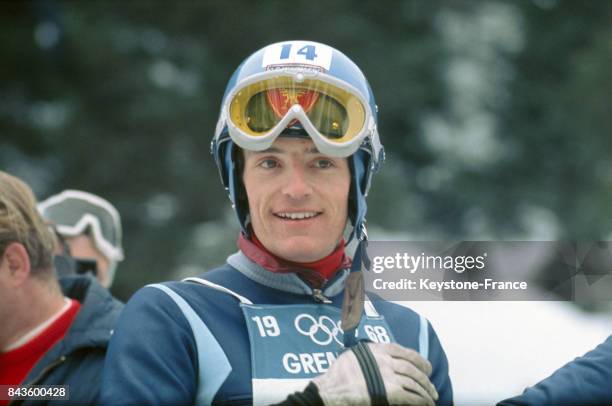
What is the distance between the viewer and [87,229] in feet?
15.9

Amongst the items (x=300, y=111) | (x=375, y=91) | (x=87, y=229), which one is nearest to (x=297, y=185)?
(x=300, y=111)

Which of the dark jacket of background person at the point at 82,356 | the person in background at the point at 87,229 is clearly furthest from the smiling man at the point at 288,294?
the person in background at the point at 87,229

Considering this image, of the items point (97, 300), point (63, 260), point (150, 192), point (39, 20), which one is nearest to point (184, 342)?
point (97, 300)

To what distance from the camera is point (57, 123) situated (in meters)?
12.0

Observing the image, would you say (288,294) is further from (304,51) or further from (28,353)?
(28,353)

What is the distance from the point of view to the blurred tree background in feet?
36.0

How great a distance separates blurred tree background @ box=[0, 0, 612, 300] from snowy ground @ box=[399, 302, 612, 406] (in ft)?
23.9

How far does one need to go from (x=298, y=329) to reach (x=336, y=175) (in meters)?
0.38

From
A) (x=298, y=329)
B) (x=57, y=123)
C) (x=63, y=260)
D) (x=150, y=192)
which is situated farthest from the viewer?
(x=57, y=123)

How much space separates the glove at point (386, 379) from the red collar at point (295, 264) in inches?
13.0

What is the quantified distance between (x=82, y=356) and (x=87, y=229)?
1.72 metres

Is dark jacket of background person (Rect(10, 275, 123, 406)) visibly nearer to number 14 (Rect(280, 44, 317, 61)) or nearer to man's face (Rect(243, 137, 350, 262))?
man's face (Rect(243, 137, 350, 262))

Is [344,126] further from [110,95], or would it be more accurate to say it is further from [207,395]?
[110,95]

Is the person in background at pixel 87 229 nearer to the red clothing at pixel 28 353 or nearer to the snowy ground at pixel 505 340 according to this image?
the red clothing at pixel 28 353
